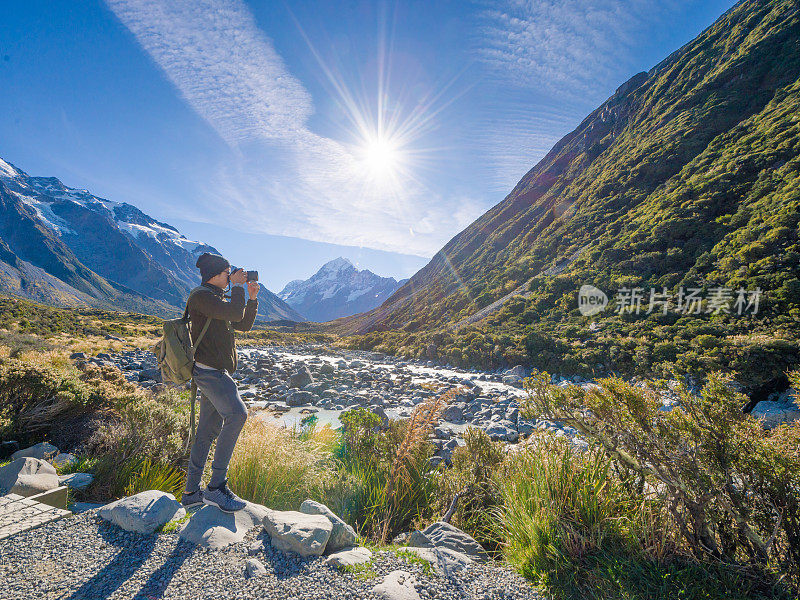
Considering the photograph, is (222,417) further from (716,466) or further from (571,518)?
(716,466)

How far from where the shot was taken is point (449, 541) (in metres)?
2.93

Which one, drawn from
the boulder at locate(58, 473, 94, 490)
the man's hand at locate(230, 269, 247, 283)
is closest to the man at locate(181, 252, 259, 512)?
the man's hand at locate(230, 269, 247, 283)

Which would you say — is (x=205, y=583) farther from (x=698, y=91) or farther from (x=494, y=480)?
(x=698, y=91)

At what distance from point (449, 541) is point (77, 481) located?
4.04 metres

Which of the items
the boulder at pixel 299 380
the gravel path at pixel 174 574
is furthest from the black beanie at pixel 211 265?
the boulder at pixel 299 380

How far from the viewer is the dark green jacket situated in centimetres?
323

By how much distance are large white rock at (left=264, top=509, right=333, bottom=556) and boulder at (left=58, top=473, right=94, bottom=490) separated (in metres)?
2.35

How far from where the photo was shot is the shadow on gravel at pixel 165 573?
2.14 meters

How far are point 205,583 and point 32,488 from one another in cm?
256

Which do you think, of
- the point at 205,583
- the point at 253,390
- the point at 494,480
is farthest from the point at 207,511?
the point at 253,390

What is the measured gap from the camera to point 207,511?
118 inches

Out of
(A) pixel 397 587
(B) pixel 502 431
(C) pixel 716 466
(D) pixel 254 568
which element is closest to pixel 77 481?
(D) pixel 254 568

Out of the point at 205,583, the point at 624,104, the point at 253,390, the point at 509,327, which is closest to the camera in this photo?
the point at 205,583

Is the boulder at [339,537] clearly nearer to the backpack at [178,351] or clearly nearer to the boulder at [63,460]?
the backpack at [178,351]
